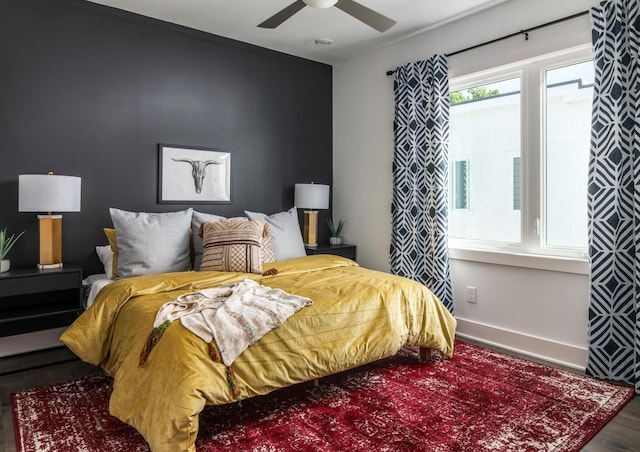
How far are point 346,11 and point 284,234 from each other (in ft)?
6.34

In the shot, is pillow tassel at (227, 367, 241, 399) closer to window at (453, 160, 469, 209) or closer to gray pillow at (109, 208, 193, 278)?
gray pillow at (109, 208, 193, 278)

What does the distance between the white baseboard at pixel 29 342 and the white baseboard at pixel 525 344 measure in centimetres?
323

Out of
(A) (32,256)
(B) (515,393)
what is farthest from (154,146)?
(B) (515,393)

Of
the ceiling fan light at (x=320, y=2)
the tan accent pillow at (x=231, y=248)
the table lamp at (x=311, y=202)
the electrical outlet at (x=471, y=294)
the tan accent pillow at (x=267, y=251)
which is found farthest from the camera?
the table lamp at (x=311, y=202)

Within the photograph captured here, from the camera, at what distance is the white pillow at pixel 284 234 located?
387 centimetres

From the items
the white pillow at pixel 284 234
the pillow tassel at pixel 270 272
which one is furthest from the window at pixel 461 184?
the pillow tassel at pixel 270 272

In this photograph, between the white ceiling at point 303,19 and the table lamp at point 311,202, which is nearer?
the white ceiling at point 303,19

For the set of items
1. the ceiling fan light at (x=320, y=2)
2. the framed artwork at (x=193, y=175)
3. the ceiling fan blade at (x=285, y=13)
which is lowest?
the framed artwork at (x=193, y=175)

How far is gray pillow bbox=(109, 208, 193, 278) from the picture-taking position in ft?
10.3

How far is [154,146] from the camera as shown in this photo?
3.78 meters

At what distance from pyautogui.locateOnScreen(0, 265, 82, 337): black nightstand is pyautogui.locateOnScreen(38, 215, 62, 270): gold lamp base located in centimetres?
8

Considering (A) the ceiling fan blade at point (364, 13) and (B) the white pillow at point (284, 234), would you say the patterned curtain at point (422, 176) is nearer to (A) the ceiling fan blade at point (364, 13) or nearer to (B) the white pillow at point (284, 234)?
(B) the white pillow at point (284, 234)

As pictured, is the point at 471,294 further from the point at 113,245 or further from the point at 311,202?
the point at 113,245

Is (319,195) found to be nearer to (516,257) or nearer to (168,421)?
(516,257)
